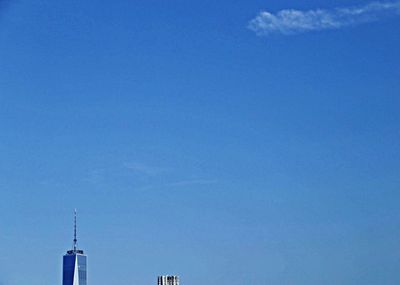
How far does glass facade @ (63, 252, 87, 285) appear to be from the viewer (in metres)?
111

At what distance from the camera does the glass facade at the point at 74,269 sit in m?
111

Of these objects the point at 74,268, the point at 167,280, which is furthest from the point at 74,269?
the point at 167,280

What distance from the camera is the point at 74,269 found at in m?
111

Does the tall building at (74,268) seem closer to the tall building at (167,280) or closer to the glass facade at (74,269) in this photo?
the glass facade at (74,269)

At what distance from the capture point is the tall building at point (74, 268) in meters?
111

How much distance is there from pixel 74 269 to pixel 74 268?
0.22 metres

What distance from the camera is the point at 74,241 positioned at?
114 metres

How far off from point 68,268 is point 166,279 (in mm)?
26120

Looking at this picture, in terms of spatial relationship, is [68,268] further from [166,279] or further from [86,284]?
[166,279]

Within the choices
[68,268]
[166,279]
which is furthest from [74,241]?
[166,279]

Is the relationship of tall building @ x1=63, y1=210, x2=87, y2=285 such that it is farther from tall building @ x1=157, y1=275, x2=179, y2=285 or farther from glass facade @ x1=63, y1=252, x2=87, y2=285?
tall building @ x1=157, y1=275, x2=179, y2=285

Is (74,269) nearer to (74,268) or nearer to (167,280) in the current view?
(74,268)

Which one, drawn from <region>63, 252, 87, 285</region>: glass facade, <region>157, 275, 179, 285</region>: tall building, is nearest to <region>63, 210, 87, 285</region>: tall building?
<region>63, 252, 87, 285</region>: glass facade

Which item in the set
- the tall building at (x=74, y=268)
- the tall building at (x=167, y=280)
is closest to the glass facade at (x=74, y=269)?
the tall building at (x=74, y=268)
